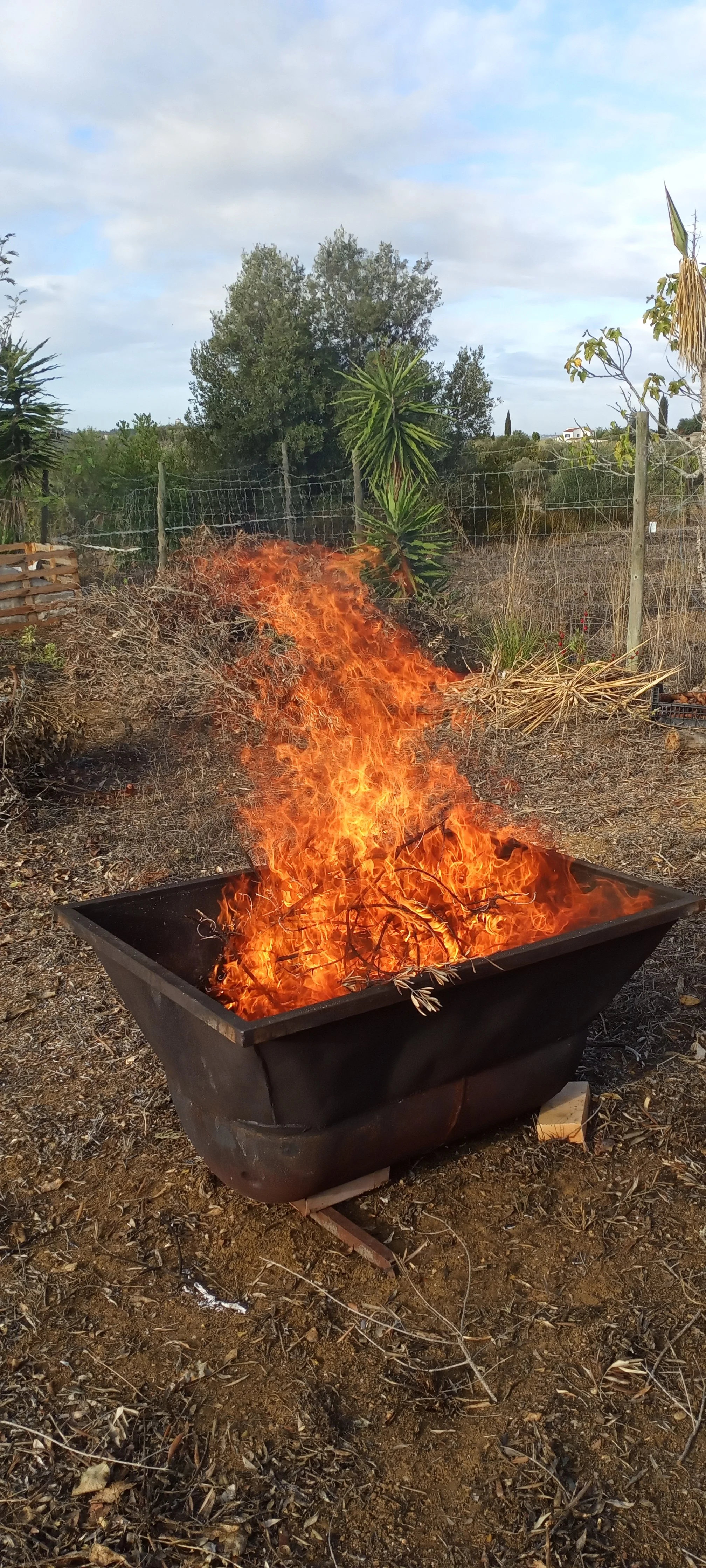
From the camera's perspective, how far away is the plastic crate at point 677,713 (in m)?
7.70

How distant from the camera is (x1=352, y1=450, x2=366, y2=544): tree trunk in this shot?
10000 mm

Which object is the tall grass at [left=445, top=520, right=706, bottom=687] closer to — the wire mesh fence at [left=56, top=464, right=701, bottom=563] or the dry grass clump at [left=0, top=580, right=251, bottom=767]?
the wire mesh fence at [left=56, top=464, right=701, bottom=563]

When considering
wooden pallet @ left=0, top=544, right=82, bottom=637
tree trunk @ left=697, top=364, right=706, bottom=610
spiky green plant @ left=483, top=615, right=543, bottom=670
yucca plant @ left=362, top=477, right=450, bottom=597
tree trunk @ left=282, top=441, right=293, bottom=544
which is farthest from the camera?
tree trunk @ left=282, top=441, right=293, bottom=544

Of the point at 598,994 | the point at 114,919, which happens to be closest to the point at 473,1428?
the point at 598,994

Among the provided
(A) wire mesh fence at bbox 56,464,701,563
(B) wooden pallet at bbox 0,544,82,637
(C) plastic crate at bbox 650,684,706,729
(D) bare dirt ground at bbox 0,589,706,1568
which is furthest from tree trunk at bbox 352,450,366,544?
(D) bare dirt ground at bbox 0,589,706,1568

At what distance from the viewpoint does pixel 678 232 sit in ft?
26.0

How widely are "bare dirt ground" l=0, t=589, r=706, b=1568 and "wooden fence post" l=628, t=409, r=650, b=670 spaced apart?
455 centimetres

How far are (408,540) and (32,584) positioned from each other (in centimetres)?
420

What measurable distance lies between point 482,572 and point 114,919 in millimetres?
8614

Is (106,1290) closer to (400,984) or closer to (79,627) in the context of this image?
(400,984)

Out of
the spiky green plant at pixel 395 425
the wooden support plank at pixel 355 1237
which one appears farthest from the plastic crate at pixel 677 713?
the wooden support plank at pixel 355 1237

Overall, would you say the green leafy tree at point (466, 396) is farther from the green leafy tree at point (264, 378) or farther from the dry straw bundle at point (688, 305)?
the dry straw bundle at point (688, 305)

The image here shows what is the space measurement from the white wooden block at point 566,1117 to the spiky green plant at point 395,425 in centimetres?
733

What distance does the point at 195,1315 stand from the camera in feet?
8.42
